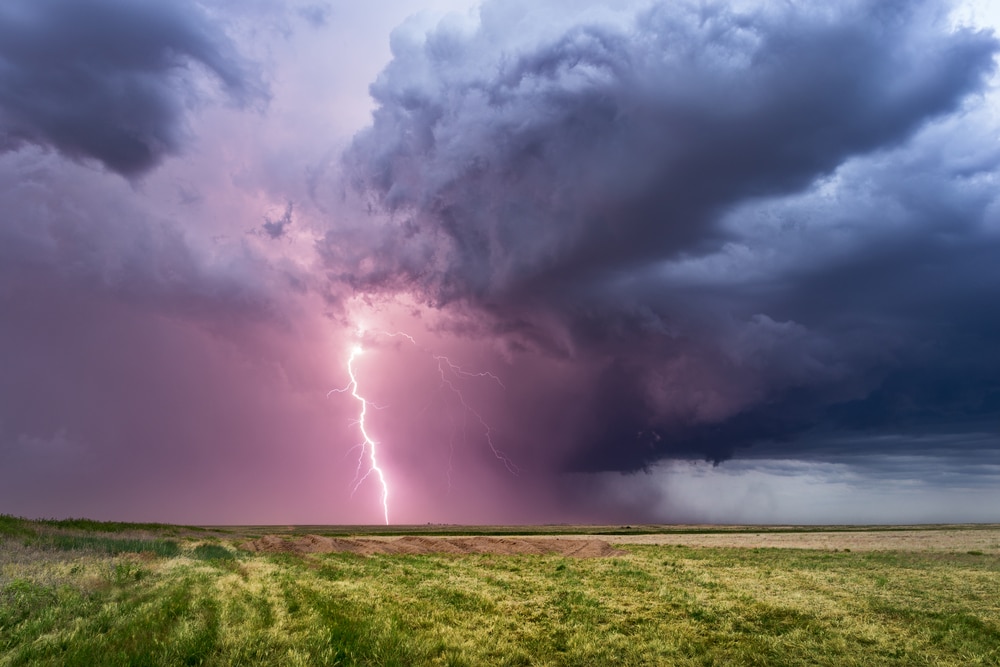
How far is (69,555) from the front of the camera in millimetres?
30219

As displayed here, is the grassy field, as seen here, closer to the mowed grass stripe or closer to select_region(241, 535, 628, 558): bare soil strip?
the mowed grass stripe

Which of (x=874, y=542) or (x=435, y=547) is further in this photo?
(x=874, y=542)

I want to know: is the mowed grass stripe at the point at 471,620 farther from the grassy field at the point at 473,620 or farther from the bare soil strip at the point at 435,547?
the bare soil strip at the point at 435,547

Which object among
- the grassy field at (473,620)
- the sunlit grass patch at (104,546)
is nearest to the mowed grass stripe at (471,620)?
the grassy field at (473,620)

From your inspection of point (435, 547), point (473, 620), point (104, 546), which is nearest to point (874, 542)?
point (435, 547)

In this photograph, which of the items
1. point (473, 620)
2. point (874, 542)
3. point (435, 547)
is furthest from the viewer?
point (874, 542)

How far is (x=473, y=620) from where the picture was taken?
1697cm

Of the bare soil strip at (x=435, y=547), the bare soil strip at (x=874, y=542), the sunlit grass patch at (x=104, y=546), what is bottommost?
the bare soil strip at (x=874, y=542)

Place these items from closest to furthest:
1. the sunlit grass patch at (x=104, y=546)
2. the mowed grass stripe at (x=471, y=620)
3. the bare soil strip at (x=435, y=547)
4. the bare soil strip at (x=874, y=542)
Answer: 1. the mowed grass stripe at (x=471, y=620)
2. the sunlit grass patch at (x=104, y=546)
3. the bare soil strip at (x=435, y=547)
4. the bare soil strip at (x=874, y=542)

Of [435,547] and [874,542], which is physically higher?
[435,547]

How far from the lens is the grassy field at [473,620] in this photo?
12883mm

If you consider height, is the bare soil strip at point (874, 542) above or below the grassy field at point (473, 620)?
below

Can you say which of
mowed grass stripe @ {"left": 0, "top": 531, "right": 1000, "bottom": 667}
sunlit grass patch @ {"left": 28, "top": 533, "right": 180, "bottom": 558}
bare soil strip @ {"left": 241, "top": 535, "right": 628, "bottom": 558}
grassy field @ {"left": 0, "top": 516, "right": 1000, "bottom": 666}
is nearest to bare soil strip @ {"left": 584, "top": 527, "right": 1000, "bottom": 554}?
bare soil strip @ {"left": 241, "top": 535, "right": 628, "bottom": 558}

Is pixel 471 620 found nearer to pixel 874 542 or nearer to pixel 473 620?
pixel 473 620
